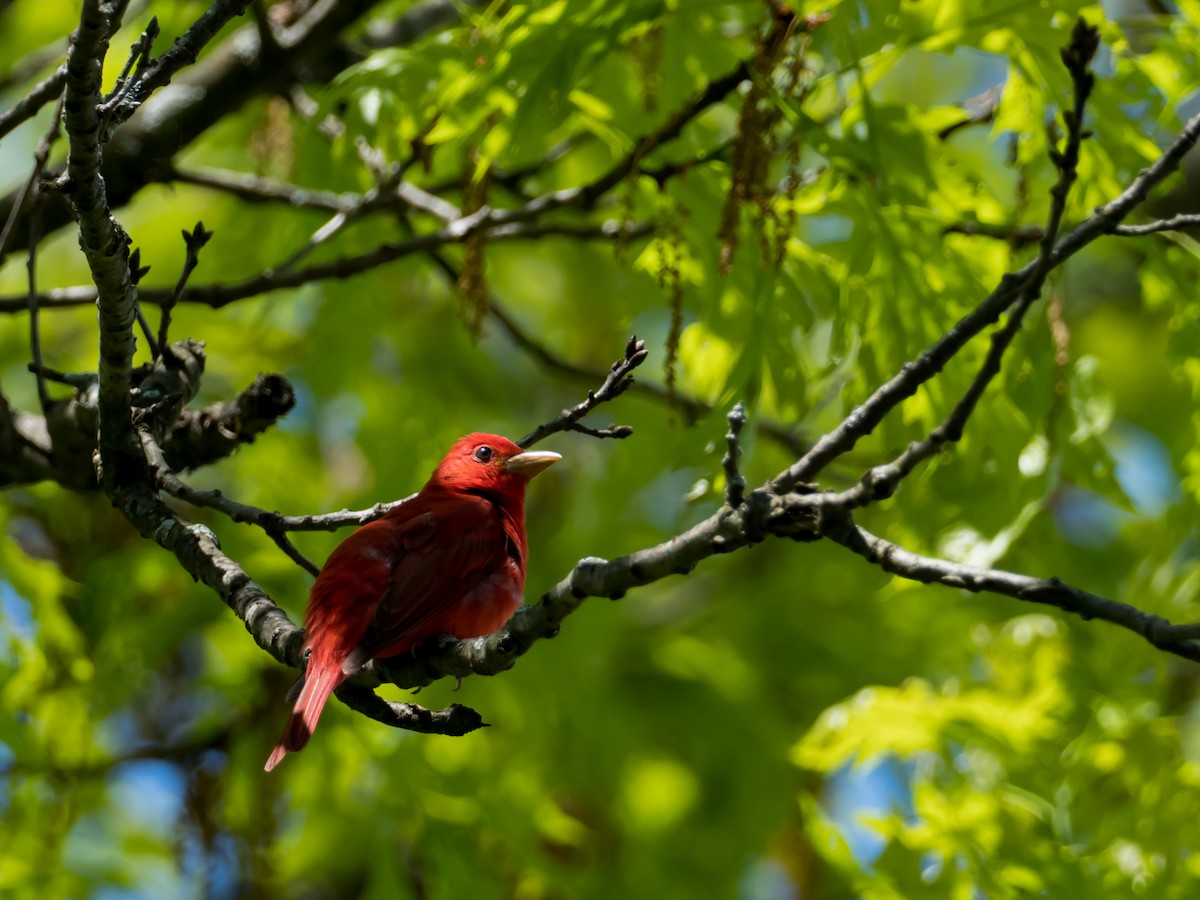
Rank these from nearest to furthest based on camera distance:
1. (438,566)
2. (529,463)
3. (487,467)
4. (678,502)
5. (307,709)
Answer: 1. (307,709)
2. (438,566)
3. (529,463)
4. (487,467)
5. (678,502)

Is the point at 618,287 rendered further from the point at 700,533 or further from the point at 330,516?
the point at 700,533

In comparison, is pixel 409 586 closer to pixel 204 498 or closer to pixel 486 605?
pixel 486 605

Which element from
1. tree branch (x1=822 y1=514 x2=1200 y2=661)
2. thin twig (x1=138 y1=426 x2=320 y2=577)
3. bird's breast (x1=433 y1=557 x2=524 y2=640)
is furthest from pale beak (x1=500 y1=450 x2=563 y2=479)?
tree branch (x1=822 y1=514 x2=1200 y2=661)

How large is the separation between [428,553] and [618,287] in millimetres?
4944

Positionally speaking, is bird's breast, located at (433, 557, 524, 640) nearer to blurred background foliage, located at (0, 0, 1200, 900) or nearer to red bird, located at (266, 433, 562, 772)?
red bird, located at (266, 433, 562, 772)

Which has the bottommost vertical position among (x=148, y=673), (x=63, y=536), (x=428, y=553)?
(x=148, y=673)

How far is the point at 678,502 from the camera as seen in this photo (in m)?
7.59

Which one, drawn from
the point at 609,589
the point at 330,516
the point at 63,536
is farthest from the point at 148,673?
the point at 609,589

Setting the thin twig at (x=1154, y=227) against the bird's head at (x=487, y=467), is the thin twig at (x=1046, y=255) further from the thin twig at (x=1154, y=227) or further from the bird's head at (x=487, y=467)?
the bird's head at (x=487, y=467)

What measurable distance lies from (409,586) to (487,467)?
1.15 m

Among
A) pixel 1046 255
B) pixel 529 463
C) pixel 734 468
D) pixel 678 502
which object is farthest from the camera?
pixel 678 502

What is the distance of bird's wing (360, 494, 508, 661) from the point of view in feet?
11.2

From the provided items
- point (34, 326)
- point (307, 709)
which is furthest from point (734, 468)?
point (34, 326)

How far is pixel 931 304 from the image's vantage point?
3.76 m
